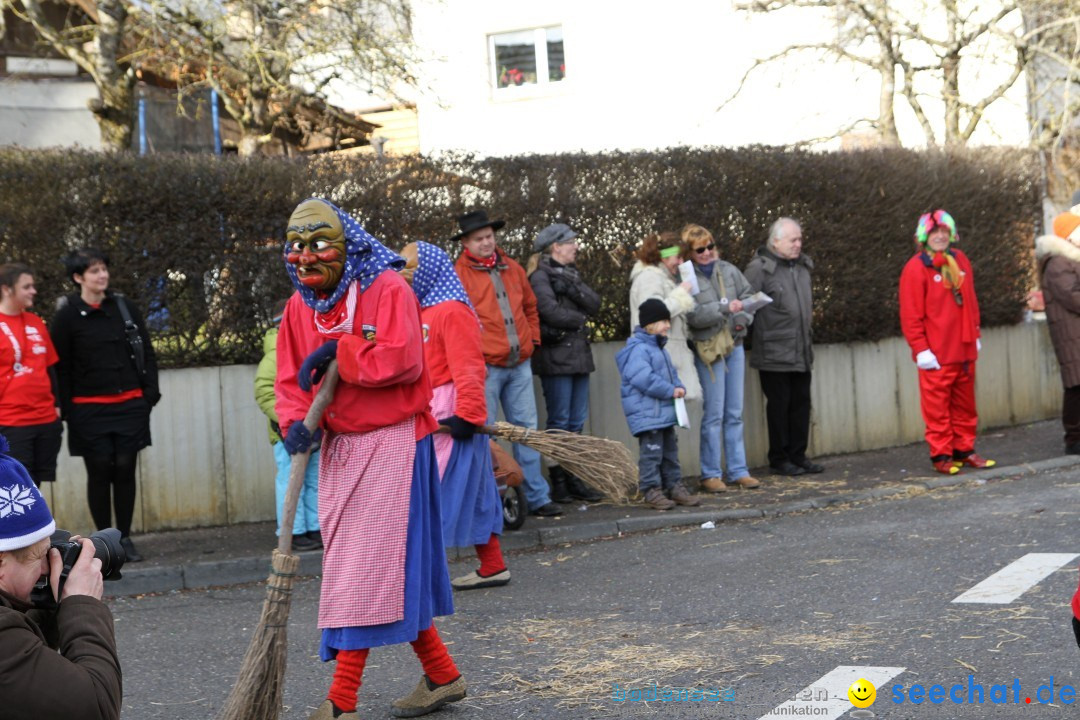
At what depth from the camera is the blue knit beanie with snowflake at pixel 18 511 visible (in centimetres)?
299

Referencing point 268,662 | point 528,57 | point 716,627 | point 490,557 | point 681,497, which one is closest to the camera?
point 268,662

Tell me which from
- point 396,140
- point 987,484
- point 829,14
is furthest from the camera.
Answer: point 396,140

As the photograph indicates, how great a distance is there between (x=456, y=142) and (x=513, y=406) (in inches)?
572

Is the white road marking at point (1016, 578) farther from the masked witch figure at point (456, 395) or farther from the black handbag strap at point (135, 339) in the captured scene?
the black handbag strap at point (135, 339)

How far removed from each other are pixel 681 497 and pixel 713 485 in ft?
2.65

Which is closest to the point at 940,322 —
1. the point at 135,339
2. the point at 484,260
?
the point at 484,260

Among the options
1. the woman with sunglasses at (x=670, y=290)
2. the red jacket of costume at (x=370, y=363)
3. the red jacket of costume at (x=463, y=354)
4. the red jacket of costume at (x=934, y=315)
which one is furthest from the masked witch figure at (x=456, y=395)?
the red jacket of costume at (x=934, y=315)

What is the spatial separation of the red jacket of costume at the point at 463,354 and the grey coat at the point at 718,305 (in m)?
3.86

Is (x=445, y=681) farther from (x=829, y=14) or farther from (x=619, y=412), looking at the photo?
(x=829, y=14)

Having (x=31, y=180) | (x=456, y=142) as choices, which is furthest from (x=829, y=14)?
(x=31, y=180)

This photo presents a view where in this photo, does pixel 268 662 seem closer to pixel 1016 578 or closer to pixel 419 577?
pixel 419 577

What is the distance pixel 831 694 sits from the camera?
5.37 meters

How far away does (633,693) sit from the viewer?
562 cm

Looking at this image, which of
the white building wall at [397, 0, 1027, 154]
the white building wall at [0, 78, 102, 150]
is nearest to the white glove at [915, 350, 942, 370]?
the white building wall at [397, 0, 1027, 154]
